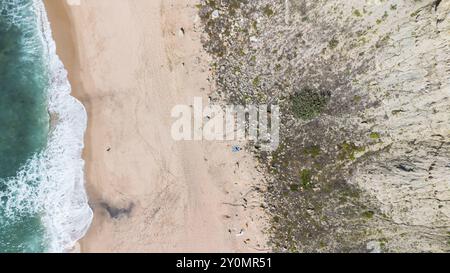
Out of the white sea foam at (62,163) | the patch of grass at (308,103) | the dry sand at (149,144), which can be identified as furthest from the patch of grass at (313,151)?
the white sea foam at (62,163)

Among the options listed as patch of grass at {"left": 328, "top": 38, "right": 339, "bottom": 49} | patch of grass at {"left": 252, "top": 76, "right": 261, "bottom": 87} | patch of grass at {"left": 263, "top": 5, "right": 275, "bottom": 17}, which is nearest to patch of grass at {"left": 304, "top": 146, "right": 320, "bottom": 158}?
patch of grass at {"left": 252, "top": 76, "right": 261, "bottom": 87}

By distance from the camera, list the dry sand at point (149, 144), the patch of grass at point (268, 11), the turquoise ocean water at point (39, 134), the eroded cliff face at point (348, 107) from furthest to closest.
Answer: the turquoise ocean water at point (39, 134)
the dry sand at point (149, 144)
the patch of grass at point (268, 11)
the eroded cliff face at point (348, 107)

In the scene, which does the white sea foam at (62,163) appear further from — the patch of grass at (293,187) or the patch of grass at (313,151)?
the patch of grass at (313,151)

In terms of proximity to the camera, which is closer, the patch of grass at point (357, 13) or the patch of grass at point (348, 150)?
the patch of grass at point (357, 13)

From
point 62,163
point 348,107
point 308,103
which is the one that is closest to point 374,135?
point 348,107

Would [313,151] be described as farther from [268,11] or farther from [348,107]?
[268,11]
